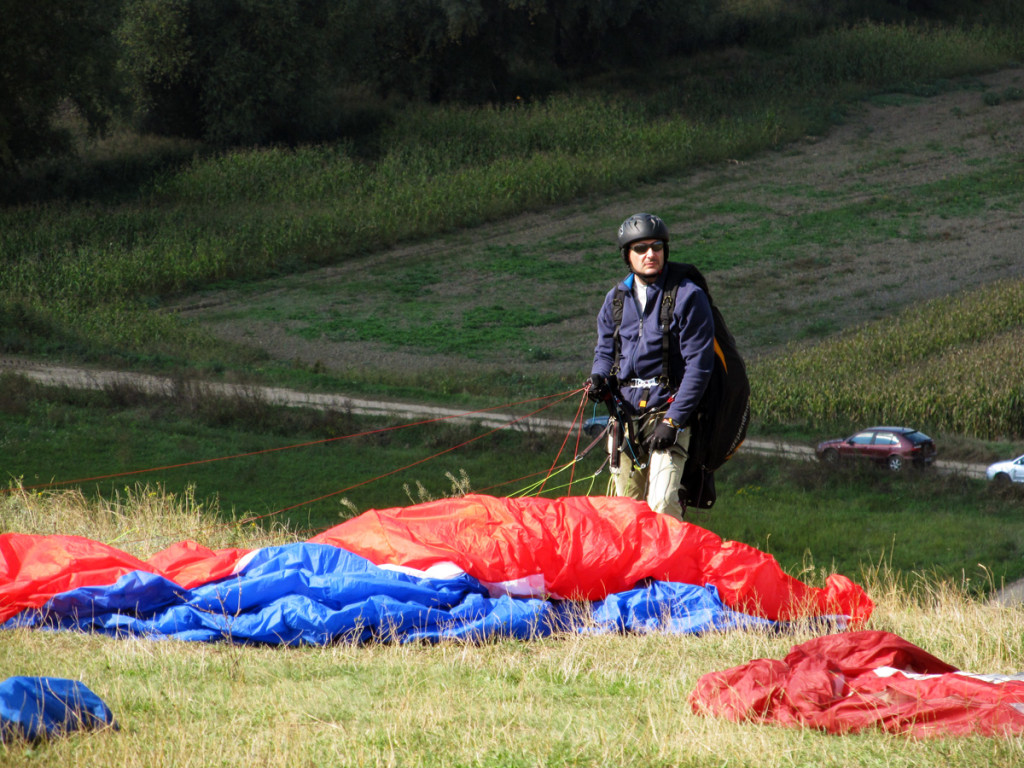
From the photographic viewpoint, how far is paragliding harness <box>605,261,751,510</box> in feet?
18.6

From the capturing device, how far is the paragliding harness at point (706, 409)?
223 inches

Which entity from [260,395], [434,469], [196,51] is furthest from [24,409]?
Result: [196,51]

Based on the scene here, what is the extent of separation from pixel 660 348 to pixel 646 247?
54 centimetres

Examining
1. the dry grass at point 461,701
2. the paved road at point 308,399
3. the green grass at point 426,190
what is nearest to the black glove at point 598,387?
the dry grass at point 461,701

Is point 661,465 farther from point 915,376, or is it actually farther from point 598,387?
point 915,376

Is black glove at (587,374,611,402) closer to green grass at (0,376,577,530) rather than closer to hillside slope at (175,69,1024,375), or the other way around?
green grass at (0,376,577,530)

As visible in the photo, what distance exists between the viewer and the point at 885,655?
3730mm

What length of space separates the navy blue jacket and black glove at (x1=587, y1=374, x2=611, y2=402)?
0.14ft

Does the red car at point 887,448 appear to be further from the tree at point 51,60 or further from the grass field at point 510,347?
the tree at point 51,60

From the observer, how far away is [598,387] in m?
5.75

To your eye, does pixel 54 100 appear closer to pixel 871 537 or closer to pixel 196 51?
pixel 196 51

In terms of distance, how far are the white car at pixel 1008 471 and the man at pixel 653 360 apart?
1000 centimetres

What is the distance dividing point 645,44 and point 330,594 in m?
44.2

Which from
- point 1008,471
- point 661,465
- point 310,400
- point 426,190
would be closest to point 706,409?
point 661,465
